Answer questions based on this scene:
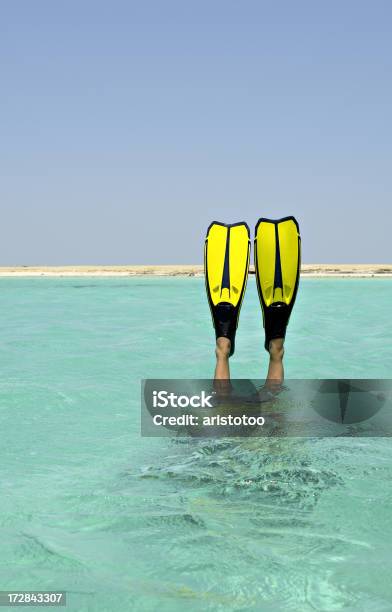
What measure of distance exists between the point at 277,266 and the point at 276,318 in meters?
0.49

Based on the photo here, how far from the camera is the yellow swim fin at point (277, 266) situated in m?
5.95

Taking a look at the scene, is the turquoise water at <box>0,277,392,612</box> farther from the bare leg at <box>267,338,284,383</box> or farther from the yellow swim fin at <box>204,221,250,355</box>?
the yellow swim fin at <box>204,221,250,355</box>

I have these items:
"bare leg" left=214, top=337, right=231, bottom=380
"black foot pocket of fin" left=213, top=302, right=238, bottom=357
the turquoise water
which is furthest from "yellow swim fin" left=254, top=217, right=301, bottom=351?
the turquoise water

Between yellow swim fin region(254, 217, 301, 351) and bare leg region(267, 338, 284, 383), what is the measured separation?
64 millimetres

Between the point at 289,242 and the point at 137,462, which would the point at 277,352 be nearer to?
the point at 289,242

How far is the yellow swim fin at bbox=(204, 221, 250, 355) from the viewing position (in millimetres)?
5949

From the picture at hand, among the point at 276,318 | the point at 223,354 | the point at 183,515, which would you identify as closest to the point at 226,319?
the point at 223,354

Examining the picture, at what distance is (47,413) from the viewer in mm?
7320

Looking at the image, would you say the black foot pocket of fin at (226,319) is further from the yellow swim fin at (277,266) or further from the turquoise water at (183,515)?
the turquoise water at (183,515)

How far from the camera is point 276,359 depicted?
6.14 metres

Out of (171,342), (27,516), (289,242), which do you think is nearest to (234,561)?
(27,516)

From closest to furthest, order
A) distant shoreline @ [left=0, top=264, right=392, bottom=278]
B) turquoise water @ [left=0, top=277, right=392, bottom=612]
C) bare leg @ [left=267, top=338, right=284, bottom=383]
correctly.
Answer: turquoise water @ [left=0, top=277, right=392, bottom=612]
bare leg @ [left=267, top=338, right=284, bottom=383]
distant shoreline @ [left=0, top=264, right=392, bottom=278]

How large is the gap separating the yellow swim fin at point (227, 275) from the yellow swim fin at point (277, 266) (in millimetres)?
140

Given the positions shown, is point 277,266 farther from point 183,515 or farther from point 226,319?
point 183,515
